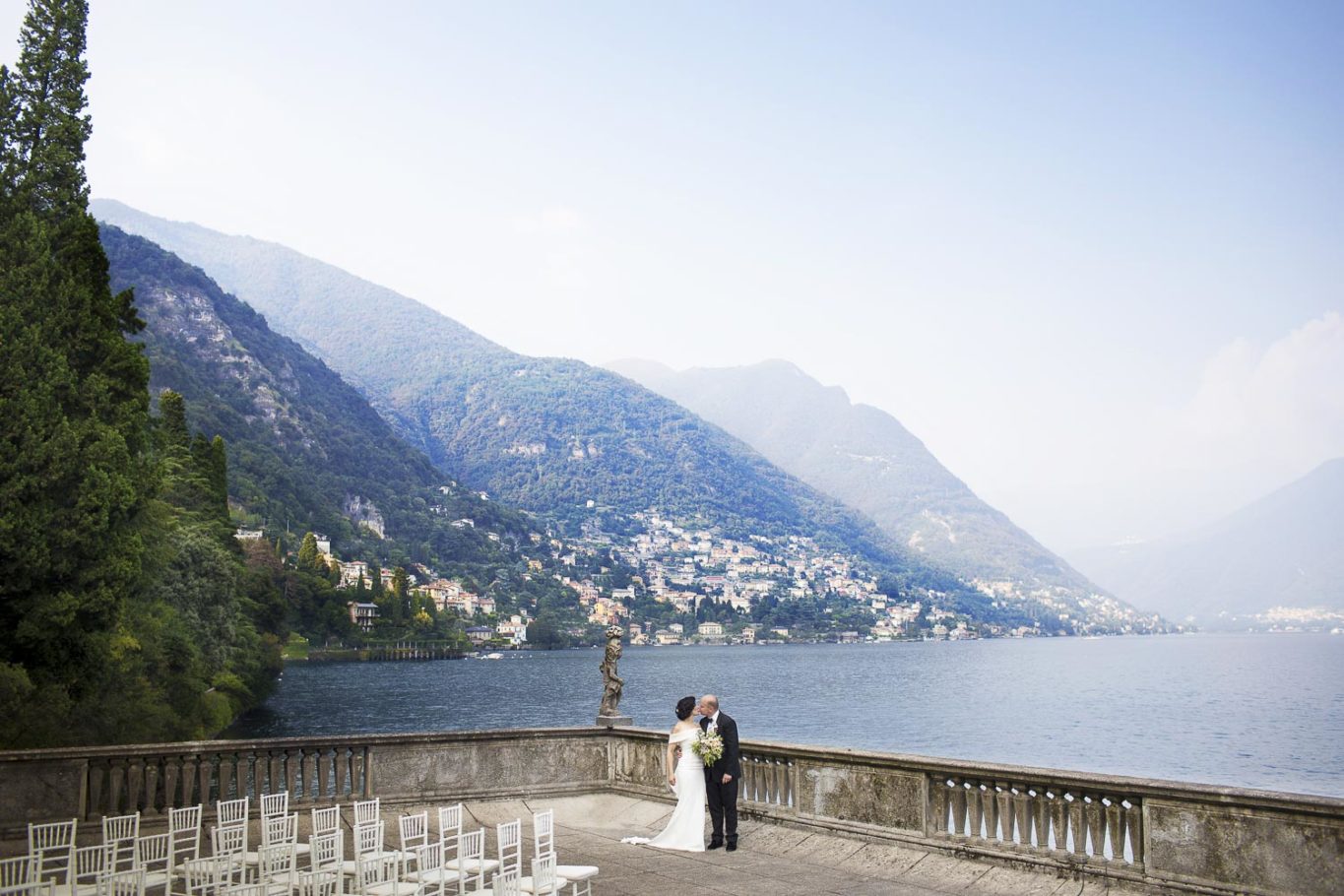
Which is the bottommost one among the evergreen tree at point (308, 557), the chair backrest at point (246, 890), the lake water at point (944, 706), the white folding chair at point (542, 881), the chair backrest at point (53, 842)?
the lake water at point (944, 706)

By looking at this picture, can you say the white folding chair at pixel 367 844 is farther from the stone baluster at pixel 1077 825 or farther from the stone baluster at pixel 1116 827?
the stone baluster at pixel 1116 827

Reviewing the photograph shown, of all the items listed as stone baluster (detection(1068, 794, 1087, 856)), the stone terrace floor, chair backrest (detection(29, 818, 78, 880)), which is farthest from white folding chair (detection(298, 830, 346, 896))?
stone baluster (detection(1068, 794, 1087, 856))

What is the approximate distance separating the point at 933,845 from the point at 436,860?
15.8 ft

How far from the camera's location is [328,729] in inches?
2362

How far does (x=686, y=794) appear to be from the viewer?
12.4 m

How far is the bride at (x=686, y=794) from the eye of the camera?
12.3 m

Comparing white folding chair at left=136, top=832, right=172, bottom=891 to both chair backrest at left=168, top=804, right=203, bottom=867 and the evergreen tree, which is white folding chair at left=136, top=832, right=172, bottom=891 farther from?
the evergreen tree

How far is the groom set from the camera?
12.2 m

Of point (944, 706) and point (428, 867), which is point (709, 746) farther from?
point (944, 706)

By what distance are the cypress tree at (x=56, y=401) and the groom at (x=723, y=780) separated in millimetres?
13368

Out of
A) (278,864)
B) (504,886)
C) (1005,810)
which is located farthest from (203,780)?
(1005,810)

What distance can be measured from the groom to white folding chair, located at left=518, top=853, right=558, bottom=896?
12.5 ft

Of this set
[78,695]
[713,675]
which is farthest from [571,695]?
[78,695]

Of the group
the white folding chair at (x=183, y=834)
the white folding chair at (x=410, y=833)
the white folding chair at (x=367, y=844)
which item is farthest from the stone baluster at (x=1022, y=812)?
the white folding chair at (x=183, y=834)
